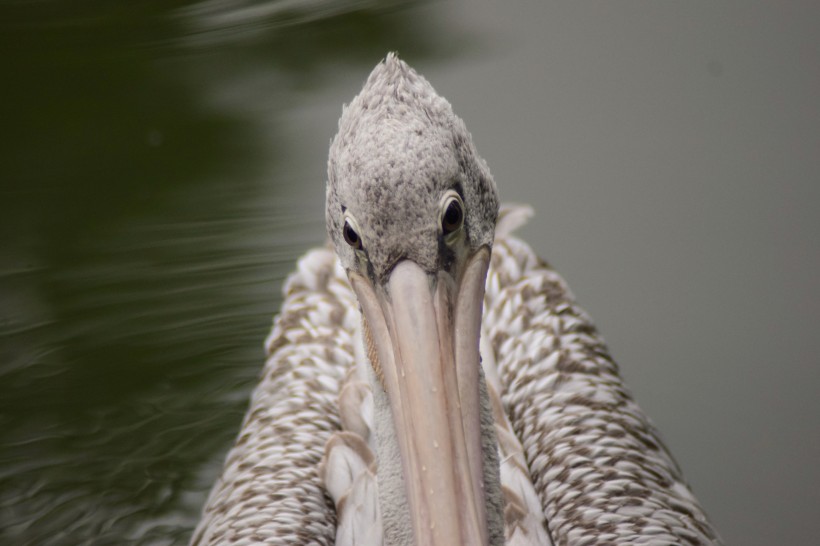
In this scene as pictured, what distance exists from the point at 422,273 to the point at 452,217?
129 mm

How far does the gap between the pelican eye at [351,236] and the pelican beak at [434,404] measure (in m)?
0.10

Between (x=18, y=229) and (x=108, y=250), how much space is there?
20.5 inches

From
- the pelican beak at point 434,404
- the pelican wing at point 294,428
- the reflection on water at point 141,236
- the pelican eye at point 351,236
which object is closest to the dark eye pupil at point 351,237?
the pelican eye at point 351,236

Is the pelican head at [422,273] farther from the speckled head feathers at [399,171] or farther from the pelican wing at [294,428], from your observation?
the pelican wing at [294,428]

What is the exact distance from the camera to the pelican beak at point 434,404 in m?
2.11

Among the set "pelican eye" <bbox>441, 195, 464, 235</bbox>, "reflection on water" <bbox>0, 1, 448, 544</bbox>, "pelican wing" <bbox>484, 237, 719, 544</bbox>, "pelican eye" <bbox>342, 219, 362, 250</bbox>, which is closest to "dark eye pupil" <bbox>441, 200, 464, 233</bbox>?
"pelican eye" <bbox>441, 195, 464, 235</bbox>

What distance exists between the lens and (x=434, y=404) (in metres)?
2.12

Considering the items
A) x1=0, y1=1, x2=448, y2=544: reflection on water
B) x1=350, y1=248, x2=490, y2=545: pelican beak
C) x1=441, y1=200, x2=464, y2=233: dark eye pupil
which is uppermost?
x1=0, y1=1, x2=448, y2=544: reflection on water

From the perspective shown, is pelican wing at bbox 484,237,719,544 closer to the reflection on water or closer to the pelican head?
the pelican head

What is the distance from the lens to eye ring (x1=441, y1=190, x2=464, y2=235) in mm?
2145

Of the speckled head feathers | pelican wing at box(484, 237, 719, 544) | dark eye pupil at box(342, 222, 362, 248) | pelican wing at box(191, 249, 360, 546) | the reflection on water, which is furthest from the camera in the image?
the reflection on water

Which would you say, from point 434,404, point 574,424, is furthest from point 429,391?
point 574,424

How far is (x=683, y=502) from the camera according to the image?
3.12 m

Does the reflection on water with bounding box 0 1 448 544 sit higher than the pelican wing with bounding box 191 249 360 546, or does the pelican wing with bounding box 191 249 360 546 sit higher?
the reflection on water with bounding box 0 1 448 544
